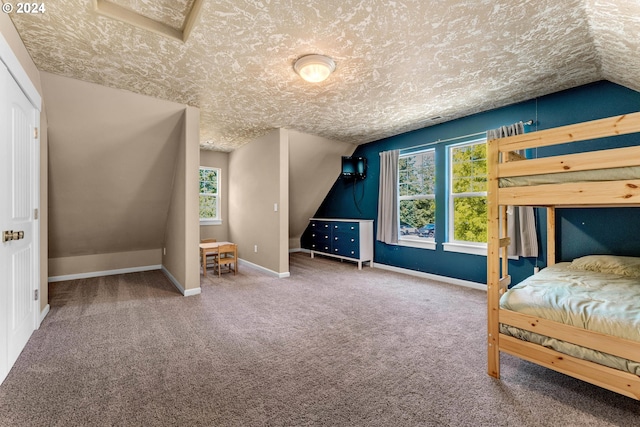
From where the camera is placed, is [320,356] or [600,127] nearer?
[600,127]

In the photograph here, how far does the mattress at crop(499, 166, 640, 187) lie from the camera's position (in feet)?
4.67

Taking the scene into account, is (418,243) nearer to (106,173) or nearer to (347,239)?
(347,239)

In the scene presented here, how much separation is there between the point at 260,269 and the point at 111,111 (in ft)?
10.1

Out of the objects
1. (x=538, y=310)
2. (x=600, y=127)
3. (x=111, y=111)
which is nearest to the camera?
(x=600, y=127)

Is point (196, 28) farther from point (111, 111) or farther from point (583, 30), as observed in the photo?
point (583, 30)

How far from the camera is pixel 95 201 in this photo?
3939mm

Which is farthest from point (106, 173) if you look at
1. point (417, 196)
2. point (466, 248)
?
point (466, 248)

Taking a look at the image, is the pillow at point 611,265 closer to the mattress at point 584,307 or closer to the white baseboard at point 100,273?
the mattress at point 584,307

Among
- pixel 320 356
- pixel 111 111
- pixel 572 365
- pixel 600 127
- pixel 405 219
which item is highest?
pixel 111 111

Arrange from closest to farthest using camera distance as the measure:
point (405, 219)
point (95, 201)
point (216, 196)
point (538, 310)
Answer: point (538, 310) → point (95, 201) → point (405, 219) → point (216, 196)

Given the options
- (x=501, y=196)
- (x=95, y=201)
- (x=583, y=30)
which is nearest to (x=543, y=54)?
(x=583, y=30)

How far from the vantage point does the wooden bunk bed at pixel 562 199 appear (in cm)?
141

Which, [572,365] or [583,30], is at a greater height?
[583,30]

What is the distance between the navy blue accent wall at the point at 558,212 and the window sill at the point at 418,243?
0.22ft
